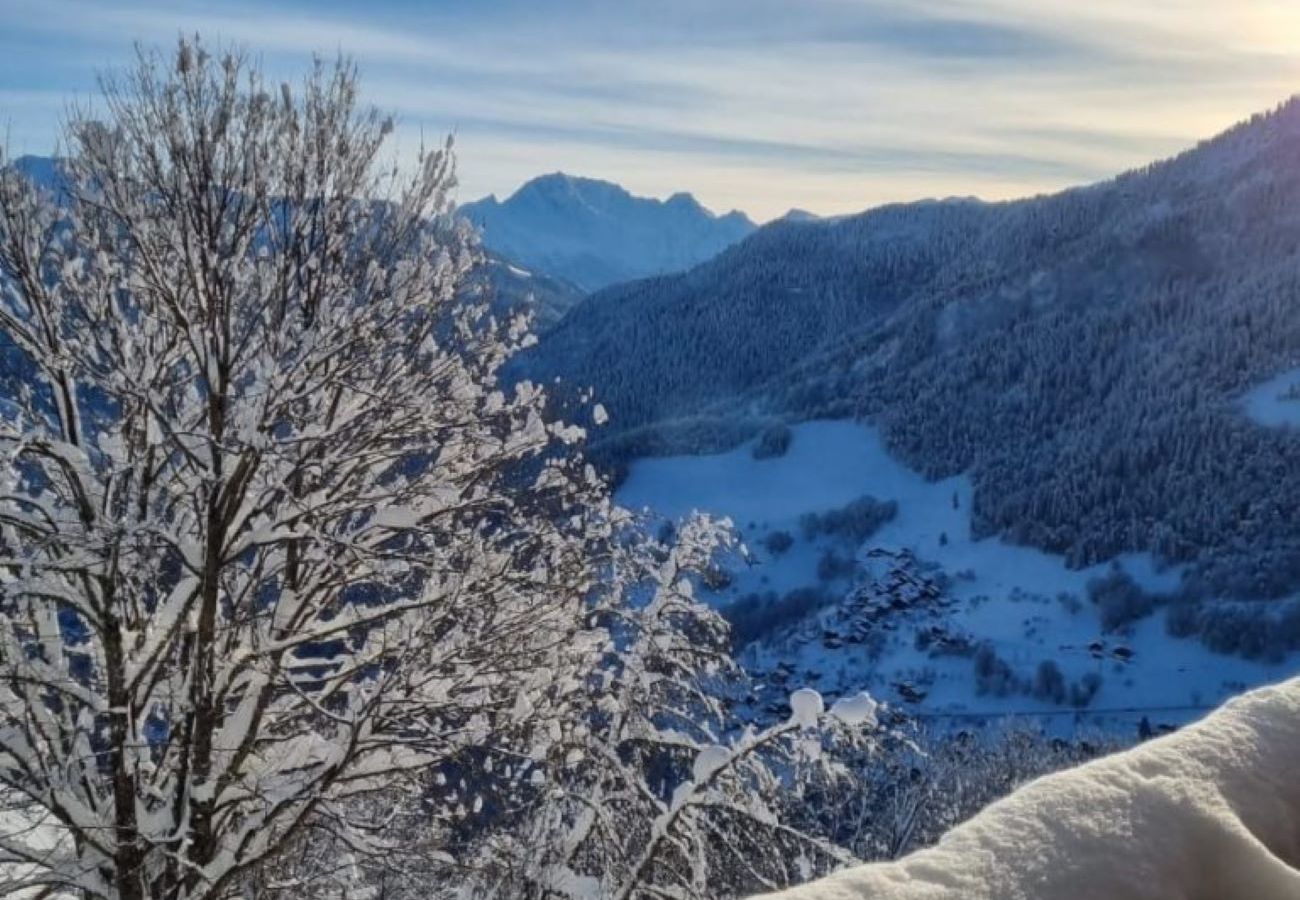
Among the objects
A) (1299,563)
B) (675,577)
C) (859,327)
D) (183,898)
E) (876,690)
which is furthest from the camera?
(859,327)

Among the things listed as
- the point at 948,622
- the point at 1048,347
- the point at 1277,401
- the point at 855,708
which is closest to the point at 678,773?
the point at 855,708

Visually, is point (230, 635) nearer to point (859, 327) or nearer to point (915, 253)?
point (859, 327)

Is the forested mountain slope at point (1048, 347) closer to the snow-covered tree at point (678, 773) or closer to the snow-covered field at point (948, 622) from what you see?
the snow-covered field at point (948, 622)

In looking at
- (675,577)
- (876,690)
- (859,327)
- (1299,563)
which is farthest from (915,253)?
(675,577)

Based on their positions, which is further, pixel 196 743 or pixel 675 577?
pixel 675 577

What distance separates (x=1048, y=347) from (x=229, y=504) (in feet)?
435

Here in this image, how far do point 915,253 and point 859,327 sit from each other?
25810 millimetres

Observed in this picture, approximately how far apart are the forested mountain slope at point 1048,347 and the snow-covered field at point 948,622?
12.7 ft

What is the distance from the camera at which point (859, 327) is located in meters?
164

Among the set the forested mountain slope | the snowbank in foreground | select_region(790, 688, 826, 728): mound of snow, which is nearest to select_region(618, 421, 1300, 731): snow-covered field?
the forested mountain slope

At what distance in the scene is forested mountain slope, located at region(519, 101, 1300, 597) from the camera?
91000mm

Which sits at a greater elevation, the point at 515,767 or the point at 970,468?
the point at 515,767

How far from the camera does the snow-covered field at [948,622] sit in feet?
242

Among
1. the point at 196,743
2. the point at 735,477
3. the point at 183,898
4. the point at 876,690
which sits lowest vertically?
the point at 876,690
